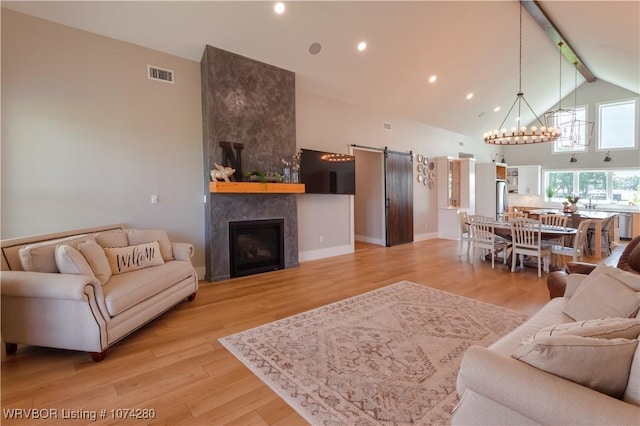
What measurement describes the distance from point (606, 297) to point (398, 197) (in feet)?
19.5

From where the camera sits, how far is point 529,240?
501cm

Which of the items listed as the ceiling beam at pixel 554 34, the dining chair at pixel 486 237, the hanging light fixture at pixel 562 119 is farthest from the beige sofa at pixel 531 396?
the hanging light fixture at pixel 562 119

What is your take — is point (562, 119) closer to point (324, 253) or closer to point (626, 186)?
point (626, 186)

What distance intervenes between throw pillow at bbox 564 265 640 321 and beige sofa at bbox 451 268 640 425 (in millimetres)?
742

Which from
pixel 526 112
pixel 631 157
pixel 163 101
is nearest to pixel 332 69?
pixel 163 101

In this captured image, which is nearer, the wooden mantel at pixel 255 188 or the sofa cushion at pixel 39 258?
the sofa cushion at pixel 39 258

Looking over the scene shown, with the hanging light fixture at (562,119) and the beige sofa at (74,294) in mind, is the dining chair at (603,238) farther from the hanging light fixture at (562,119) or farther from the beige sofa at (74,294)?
the beige sofa at (74,294)

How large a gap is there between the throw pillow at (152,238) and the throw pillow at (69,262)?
969 millimetres

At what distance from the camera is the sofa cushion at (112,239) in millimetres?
3324

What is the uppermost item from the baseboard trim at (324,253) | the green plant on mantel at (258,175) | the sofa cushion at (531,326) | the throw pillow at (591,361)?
the green plant on mantel at (258,175)

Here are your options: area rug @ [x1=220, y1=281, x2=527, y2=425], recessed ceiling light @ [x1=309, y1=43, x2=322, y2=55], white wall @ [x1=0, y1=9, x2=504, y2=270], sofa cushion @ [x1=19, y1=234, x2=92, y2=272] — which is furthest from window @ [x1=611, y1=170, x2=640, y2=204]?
sofa cushion @ [x1=19, y1=234, x2=92, y2=272]

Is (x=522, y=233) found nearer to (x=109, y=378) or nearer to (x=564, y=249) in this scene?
(x=564, y=249)

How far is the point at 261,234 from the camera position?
5.25 metres

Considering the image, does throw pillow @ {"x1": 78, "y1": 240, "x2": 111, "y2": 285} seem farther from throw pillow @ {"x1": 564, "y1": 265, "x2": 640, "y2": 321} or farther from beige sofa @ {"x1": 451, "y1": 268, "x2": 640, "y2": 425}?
throw pillow @ {"x1": 564, "y1": 265, "x2": 640, "y2": 321}
